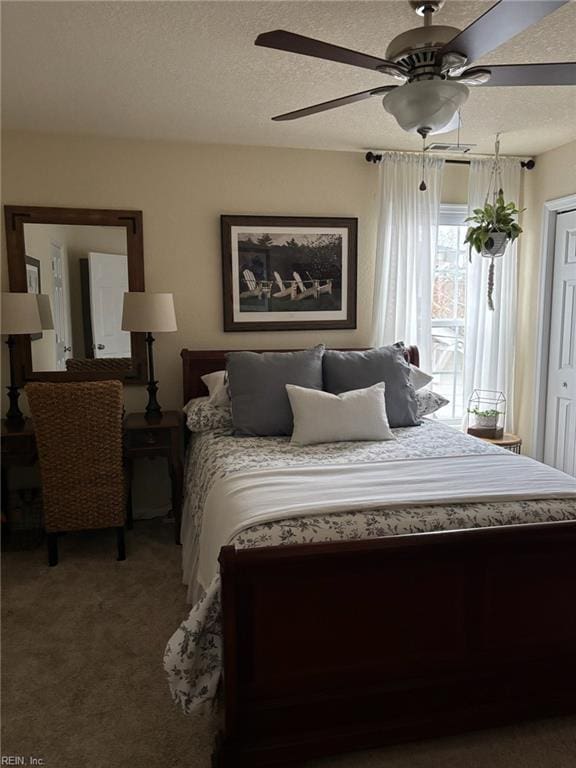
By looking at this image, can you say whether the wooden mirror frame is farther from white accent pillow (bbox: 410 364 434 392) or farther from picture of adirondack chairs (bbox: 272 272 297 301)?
white accent pillow (bbox: 410 364 434 392)

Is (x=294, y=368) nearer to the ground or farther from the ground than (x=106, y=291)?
nearer to the ground

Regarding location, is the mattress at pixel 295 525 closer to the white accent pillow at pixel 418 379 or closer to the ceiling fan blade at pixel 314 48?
the white accent pillow at pixel 418 379

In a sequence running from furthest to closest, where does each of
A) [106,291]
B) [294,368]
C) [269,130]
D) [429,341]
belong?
[429,341] → [106,291] → [269,130] → [294,368]

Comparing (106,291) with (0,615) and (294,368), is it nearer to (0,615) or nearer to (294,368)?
(294,368)

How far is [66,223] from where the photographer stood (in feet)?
12.1

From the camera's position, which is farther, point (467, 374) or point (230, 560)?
point (467, 374)

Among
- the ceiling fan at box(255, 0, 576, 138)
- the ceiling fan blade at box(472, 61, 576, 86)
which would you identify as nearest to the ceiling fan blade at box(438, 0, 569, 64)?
the ceiling fan at box(255, 0, 576, 138)

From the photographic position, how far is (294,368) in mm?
3330

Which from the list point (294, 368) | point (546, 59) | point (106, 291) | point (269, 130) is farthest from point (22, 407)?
point (546, 59)

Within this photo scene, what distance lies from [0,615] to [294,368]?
1.96 metres

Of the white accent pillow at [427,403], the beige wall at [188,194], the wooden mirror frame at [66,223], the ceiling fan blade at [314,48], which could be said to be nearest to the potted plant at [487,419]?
the white accent pillow at [427,403]

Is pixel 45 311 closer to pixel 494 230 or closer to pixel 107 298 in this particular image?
pixel 107 298

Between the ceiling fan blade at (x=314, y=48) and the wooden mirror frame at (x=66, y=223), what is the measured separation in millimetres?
2276

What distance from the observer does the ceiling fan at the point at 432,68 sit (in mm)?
1675
